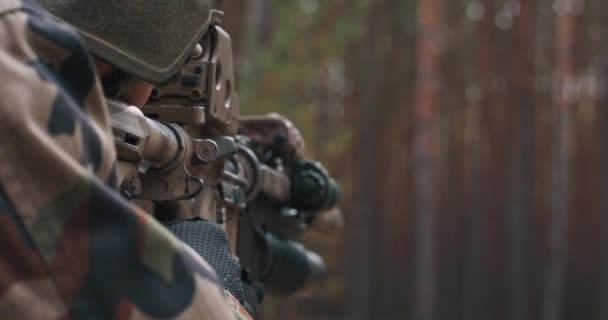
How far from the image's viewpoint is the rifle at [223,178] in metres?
1.90

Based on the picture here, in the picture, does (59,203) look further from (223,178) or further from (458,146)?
(458,146)

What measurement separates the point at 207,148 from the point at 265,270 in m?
0.88

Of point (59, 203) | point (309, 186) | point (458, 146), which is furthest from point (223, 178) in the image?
point (458, 146)

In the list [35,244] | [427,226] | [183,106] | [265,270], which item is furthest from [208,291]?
[427,226]

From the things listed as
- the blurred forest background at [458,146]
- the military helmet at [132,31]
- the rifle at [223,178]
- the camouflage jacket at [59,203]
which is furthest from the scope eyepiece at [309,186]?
the blurred forest background at [458,146]

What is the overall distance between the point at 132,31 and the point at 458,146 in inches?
876

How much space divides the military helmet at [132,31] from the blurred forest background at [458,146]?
8.69m

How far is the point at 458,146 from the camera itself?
23031 millimetres

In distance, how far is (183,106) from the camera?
2.28 metres

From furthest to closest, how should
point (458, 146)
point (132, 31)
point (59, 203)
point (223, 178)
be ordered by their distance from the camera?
point (458, 146), point (223, 178), point (132, 31), point (59, 203)

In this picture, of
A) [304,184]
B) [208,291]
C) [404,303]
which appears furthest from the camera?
[404,303]

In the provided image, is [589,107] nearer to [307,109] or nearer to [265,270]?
[307,109]

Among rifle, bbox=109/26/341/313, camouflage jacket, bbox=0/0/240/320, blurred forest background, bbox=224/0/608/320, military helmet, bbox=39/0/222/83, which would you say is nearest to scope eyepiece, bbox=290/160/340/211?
rifle, bbox=109/26/341/313

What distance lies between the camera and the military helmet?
1100 millimetres
